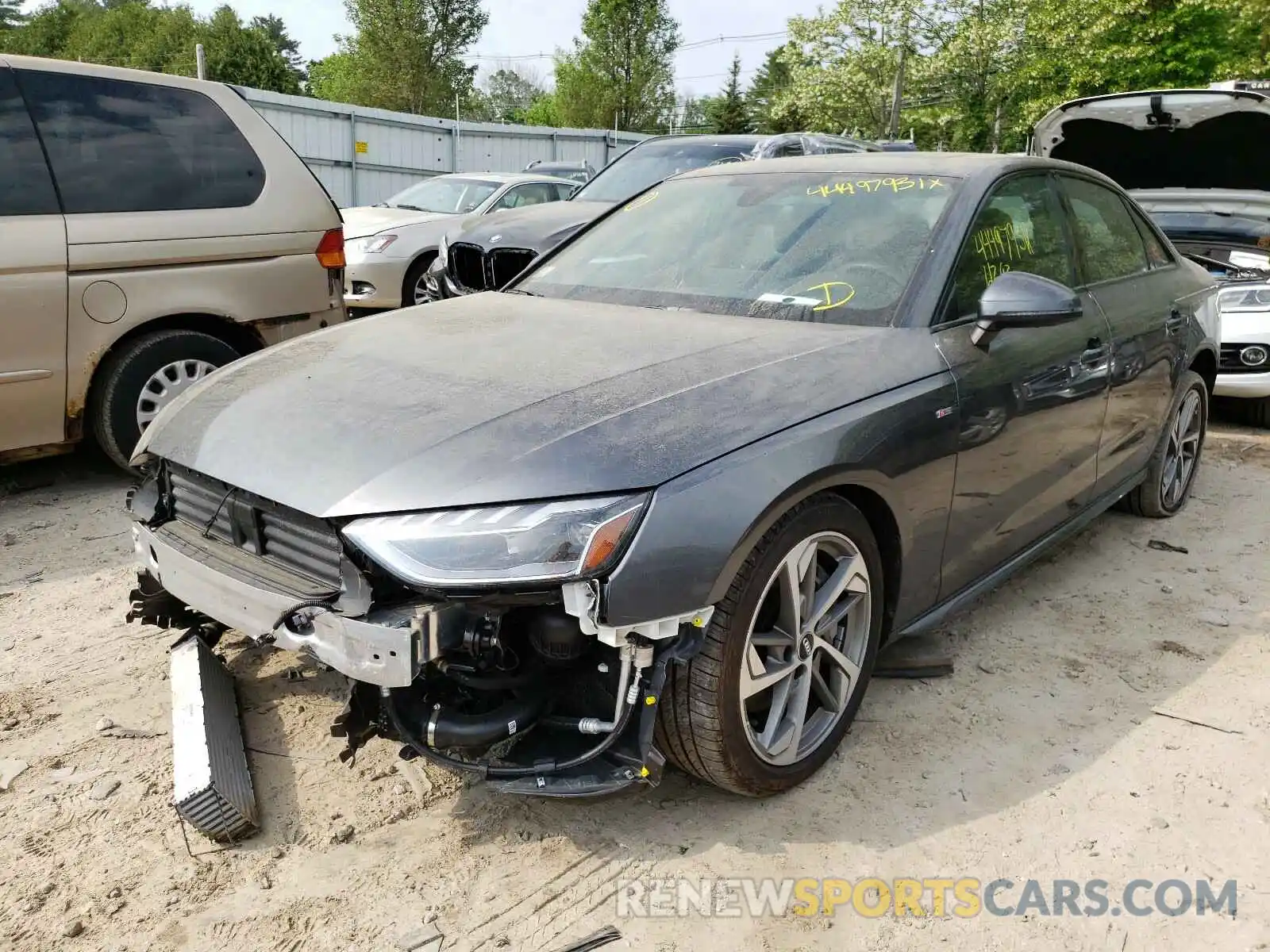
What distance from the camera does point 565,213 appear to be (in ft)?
23.6

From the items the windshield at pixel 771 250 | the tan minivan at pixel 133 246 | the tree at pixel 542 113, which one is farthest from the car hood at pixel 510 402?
the tree at pixel 542 113

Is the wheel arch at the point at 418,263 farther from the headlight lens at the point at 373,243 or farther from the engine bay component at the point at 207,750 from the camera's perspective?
the engine bay component at the point at 207,750

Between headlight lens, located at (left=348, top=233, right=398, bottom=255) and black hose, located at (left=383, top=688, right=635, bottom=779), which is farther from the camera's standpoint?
headlight lens, located at (left=348, top=233, right=398, bottom=255)

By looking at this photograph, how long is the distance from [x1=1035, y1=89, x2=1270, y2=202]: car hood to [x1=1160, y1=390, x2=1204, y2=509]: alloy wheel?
344 centimetres

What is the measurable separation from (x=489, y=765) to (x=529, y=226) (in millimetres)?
5314

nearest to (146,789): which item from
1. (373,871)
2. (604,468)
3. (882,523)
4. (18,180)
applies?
(373,871)

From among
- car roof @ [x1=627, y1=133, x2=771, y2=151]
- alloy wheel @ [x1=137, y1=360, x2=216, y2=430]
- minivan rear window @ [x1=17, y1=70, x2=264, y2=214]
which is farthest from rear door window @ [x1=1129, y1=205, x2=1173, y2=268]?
alloy wheel @ [x1=137, y1=360, x2=216, y2=430]

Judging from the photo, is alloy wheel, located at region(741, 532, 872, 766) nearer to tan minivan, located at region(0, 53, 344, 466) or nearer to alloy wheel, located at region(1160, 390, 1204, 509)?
alloy wheel, located at region(1160, 390, 1204, 509)

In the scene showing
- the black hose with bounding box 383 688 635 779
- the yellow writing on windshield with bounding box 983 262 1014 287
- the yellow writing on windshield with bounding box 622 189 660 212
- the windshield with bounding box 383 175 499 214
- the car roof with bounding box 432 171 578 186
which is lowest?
the black hose with bounding box 383 688 635 779

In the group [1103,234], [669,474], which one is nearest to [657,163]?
[1103,234]

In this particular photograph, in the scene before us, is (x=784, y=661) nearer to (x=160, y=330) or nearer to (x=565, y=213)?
(x=160, y=330)

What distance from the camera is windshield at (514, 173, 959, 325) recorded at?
2.97 meters

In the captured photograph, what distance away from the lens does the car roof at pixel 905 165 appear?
3283 mm

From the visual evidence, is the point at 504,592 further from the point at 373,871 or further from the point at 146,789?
the point at 146,789
